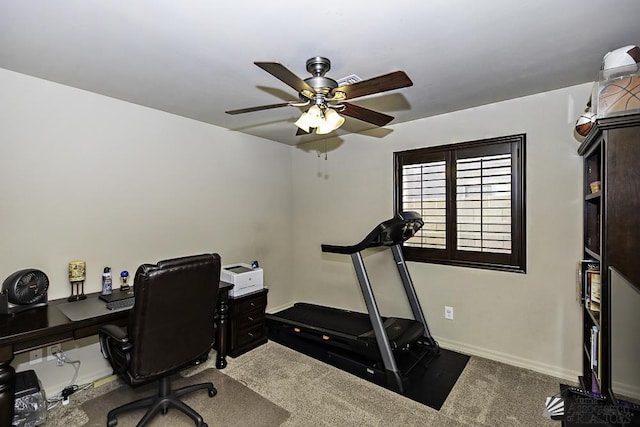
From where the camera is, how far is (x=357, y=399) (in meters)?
2.36

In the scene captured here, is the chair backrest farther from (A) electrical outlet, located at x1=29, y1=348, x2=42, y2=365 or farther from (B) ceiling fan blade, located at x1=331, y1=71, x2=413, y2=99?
(B) ceiling fan blade, located at x1=331, y1=71, x2=413, y2=99

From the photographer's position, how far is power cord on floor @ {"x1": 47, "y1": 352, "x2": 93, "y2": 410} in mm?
2291

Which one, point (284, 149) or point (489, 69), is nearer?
point (489, 69)

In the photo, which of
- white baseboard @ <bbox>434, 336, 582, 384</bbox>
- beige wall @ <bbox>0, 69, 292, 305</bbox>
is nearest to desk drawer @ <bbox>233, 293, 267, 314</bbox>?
beige wall @ <bbox>0, 69, 292, 305</bbox>

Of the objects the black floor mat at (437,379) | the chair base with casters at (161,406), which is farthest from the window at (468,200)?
the chair base with casters at (161,406)

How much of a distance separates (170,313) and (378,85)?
1.78 metres

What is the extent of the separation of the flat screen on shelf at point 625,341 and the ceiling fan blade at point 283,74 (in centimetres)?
162

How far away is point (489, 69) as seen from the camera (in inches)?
85.7

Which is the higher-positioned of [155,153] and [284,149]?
[284,149]

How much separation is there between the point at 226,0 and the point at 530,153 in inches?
103

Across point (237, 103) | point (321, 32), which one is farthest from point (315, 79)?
point (237, 103)

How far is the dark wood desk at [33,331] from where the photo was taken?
1.70 meters

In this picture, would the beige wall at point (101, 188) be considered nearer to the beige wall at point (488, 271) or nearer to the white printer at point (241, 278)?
the white printer at point (241, 278)

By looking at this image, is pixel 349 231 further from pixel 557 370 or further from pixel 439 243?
pixel 557 370
